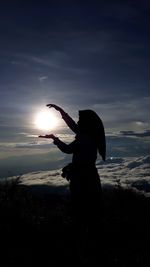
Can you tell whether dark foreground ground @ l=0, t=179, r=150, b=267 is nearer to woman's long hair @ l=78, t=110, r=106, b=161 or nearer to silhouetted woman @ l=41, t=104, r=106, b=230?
silhouetted woman @ l=41, t=104, r=106, b=230

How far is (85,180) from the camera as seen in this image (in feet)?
26.5

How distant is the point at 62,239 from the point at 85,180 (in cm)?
188

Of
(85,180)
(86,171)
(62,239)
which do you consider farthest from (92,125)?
(62,239)

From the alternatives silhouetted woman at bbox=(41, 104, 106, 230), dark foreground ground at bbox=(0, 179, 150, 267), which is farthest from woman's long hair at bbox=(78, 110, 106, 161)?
dark foreground ground at bbox=(0, 179, 150, 267)

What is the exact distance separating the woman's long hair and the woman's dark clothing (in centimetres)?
11

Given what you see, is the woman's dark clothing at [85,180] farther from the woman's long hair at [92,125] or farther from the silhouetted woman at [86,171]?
the woman's long hair at [92,125]

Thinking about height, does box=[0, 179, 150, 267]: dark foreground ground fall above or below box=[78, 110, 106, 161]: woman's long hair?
below

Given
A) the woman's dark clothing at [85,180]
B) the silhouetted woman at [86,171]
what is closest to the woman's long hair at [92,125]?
the silhouetted woman at [86,171]

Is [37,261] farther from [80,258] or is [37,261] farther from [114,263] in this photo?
[114,263]

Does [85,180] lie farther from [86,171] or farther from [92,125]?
[92,125]

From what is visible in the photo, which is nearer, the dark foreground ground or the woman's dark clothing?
the dark foreground ground

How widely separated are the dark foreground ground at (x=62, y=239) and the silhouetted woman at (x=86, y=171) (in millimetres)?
382

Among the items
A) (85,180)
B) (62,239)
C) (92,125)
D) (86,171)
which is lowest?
(62,239)

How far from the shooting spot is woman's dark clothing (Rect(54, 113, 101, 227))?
7.98m
